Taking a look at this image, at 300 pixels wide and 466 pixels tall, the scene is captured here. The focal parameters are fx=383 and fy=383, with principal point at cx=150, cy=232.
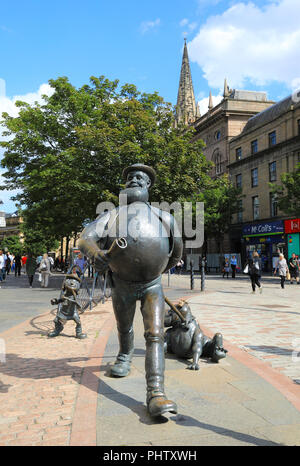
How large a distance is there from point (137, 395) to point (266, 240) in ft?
109

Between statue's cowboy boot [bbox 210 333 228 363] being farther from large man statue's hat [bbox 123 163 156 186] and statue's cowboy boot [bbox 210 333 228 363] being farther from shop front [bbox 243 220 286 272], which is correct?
shop front [bbox 243 220 286 272]

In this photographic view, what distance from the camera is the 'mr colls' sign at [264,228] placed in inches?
1294

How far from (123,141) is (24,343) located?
11.3m

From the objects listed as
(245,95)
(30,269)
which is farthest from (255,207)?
(30,269)

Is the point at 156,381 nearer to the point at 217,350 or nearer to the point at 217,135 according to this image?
the point at 217,350

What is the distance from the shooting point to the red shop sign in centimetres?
3031

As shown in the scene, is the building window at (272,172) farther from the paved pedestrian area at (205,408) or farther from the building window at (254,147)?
the paved pedestrian area at (205,408)

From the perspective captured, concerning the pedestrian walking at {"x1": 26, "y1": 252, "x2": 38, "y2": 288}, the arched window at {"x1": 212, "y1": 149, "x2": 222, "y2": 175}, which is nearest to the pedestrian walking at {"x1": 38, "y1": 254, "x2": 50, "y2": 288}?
the pedestrian walking at {"x1": 26, "y1": 252, "x2": 38, "y2": 288}

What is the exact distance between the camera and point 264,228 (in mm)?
34812

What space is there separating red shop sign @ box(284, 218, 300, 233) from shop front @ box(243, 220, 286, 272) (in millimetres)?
628
